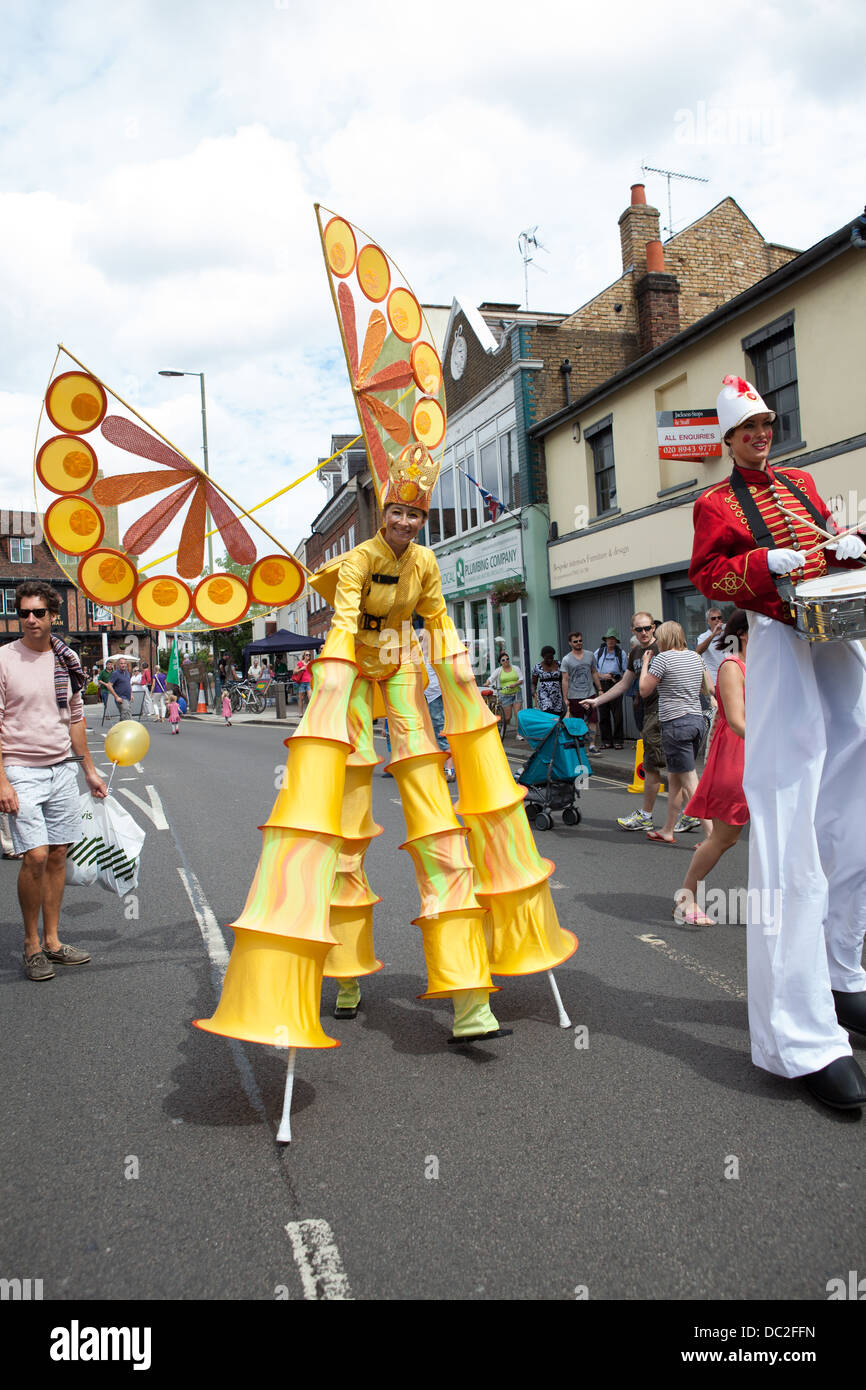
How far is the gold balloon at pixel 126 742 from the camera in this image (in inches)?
201

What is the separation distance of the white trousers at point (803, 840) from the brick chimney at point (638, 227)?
64.5 feet

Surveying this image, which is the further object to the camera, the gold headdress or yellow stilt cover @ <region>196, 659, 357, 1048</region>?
the gold headdress

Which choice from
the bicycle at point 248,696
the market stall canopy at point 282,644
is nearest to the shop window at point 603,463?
the market stall canopy at point 282,644

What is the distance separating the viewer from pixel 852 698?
319 cm

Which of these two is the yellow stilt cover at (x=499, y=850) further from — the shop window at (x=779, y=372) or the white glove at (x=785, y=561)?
the shop window at (x=779, y=372)

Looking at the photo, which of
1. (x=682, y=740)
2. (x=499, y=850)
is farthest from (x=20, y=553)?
(x=499, y=850)

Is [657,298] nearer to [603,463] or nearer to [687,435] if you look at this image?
[603,463]

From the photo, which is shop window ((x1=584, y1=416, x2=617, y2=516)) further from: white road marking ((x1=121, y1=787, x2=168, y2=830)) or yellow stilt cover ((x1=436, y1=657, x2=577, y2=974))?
yellow stilt cover ((x1=436, y1=657, x2=577, y2=974))

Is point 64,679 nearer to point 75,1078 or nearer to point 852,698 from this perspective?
point 75,1078

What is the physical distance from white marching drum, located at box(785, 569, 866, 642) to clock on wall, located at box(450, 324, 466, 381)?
2331 cm

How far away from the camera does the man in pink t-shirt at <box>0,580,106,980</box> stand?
4.74 m

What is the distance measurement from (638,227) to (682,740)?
16.9 metres

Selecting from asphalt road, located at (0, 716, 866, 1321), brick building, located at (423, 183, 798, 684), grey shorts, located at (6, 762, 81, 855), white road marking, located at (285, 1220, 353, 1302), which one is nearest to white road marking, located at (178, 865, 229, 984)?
asphalt road, located at (0, 716, 866, 1321)
